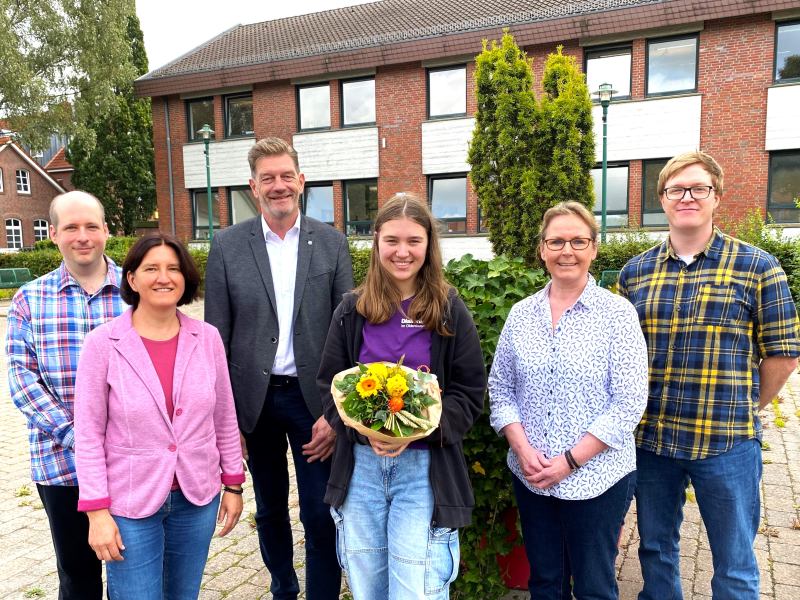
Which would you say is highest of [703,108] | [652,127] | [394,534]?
[703,108]

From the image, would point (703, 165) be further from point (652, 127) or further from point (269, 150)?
point (652, 127)

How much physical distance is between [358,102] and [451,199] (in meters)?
4.92

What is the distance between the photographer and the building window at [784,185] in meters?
16.5

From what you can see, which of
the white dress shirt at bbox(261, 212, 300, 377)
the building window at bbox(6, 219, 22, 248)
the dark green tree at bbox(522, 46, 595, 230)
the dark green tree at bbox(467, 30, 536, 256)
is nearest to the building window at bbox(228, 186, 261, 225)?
the dark green tree at bbox(467, 30, 536, 256)

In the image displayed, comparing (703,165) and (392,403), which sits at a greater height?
(703,165)

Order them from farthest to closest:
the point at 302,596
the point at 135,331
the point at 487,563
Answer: the point at 302,596, the point at 487,563, the point at 135,331

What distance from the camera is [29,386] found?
2.50 metres

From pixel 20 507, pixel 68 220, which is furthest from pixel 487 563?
pixel 20 507

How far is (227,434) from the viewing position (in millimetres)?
2580

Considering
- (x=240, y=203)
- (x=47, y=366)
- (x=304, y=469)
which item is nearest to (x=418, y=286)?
(x=304, y=469)

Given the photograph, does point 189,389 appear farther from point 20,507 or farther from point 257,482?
point 20,507

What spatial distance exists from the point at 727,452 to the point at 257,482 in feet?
7.65

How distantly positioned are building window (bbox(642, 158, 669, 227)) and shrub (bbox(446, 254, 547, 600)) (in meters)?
16.1

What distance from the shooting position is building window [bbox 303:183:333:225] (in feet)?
71.3
